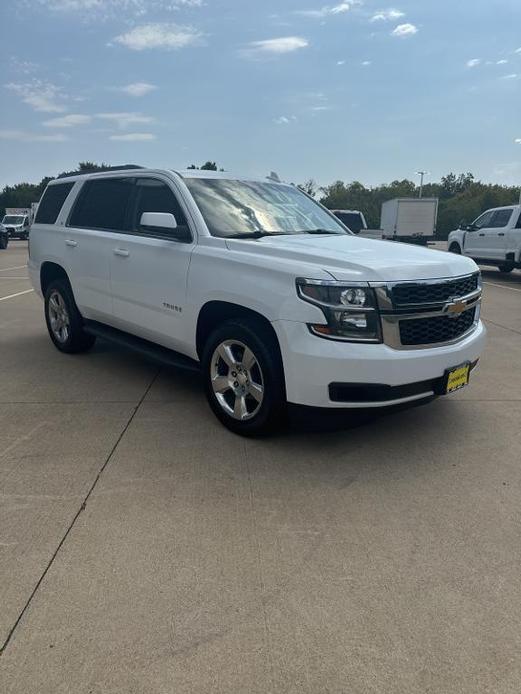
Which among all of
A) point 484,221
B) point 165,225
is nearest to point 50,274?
point 165,225

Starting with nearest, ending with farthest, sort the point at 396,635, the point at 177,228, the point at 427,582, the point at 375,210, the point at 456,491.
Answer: the point at 396,635 < the point at 427,582 < the point at 456,491 < the point at 177,228 < the point at 375,210

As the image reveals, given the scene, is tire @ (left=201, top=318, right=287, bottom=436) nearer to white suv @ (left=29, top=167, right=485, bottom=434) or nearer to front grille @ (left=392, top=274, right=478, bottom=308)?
white suv @ (left=29, top=167, right=485, bottom=434)

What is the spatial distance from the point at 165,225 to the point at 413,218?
2712 centimetres

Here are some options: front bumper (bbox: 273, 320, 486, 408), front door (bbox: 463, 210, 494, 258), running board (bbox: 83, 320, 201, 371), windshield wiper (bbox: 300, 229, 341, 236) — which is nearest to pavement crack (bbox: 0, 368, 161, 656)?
running board (bbox: 83, 320, 201, 371)

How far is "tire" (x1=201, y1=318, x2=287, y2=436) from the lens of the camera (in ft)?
12.0

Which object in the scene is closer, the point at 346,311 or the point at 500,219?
the point at 346,311

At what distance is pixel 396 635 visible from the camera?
2.18 meters

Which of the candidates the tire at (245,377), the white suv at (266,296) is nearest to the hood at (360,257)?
the white suv at (266,296)

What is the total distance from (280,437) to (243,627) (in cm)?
188

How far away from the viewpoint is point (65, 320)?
6270mm

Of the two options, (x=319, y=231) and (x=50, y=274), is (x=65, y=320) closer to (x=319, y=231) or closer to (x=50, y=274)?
(x=50, y=274)

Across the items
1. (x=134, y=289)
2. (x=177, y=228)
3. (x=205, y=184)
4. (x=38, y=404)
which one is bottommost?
(x=38, y=404)

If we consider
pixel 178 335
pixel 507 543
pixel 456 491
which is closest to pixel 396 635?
pixel 507 543

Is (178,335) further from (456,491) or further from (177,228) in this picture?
(456,491)
